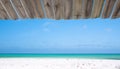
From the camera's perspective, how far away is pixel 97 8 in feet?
5.22

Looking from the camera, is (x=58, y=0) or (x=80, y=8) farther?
(x=80, y=8)

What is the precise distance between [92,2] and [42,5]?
0.50 metres

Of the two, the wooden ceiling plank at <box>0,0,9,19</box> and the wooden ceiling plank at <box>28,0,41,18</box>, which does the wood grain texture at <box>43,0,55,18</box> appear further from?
the wooden ceiling plank at <box>0,0,9,19</box>

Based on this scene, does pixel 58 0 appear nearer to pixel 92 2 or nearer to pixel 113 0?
pixel 92 2

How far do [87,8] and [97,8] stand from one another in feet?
0.35

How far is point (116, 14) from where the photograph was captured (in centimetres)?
171

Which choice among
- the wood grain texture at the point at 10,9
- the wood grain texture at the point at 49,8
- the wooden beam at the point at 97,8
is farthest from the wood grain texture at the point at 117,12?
the wood grain texture at the point at 10,9

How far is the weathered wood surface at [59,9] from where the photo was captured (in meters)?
1.50

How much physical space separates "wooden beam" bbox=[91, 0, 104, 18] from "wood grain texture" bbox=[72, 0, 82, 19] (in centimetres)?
15

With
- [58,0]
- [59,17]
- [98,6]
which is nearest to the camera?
[58,0]

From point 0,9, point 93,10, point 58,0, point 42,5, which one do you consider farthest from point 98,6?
point 0,9

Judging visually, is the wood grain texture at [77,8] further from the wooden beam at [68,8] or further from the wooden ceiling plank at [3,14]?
the wooden ceiling plank at [3,14]
